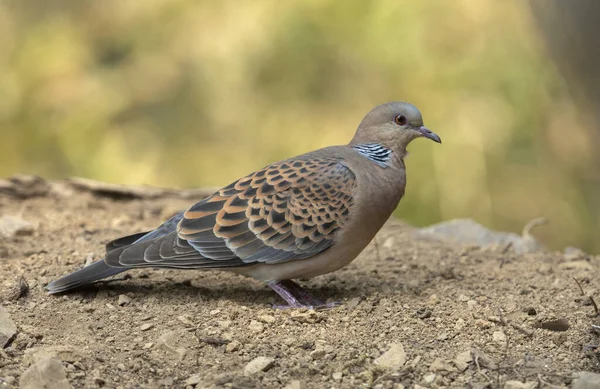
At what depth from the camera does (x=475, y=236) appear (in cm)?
605

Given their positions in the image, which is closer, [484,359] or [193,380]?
[193,380]

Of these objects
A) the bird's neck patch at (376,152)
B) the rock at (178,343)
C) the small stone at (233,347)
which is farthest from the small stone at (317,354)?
the bird's neck patch at (376,152)

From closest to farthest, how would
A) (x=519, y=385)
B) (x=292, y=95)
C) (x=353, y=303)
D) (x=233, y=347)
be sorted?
(x=519, y=385) < (x=233, y=347) < (x=353, y=303) < (x=292, y=95)

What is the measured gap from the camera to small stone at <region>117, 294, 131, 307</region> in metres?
4.05

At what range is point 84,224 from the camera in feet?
18.8

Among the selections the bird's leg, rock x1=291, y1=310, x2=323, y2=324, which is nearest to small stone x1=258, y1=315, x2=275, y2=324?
rock x1=291, y1=310, x2=323, y2=324

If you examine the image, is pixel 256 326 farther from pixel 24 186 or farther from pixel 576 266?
pixel 24 186

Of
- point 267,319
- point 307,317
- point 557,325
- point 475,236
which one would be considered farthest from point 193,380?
point 475,236

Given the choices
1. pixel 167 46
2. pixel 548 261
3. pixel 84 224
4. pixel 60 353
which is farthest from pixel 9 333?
pixel 167 46

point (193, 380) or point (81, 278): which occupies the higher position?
point (81, 278)

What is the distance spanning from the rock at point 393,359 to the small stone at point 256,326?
2.14ft

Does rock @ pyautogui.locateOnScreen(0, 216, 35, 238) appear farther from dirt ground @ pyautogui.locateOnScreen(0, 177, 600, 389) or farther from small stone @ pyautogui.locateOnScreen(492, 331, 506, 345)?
small stone @ pyautogui.locateOnScreen(492, 331, 506, 345)

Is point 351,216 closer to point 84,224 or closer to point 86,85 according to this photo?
point 84,224

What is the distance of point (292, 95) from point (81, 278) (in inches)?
200
